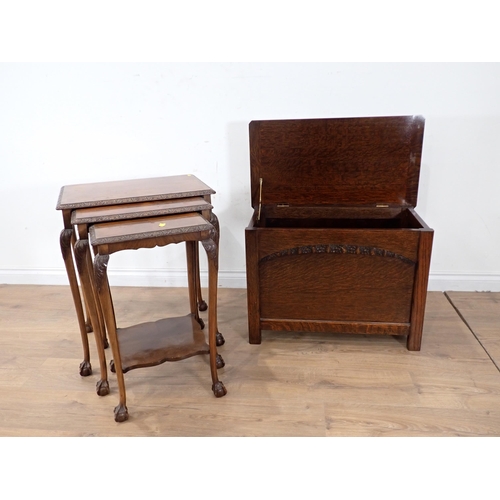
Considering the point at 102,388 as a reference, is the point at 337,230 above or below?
above

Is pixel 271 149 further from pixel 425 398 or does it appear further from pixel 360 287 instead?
pixel 425 398

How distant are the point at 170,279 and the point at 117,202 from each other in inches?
37.9

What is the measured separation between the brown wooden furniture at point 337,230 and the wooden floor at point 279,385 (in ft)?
0.37

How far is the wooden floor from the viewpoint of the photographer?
1475 millimetres

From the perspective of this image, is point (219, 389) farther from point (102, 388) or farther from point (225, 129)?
point (225, 129)

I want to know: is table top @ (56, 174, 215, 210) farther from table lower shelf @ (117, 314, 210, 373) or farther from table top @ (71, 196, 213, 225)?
table lower shelf @ (117, 314, 210, 373)

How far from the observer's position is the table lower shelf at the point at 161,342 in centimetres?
156

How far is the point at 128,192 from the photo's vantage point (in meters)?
1.61

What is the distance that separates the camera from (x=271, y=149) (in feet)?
6.31

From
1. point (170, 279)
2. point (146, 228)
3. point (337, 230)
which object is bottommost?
point (170, 279)

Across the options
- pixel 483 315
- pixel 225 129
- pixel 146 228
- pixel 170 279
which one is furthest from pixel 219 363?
pixel 483 315

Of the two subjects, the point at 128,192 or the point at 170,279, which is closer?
the point at 128,192

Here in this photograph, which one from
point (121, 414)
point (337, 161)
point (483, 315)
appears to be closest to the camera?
point (121, 414)

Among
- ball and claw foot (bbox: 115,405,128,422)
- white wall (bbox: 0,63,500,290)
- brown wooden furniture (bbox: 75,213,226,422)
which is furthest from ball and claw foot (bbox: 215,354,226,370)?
white wall (bbox: 0,63,500,290)
